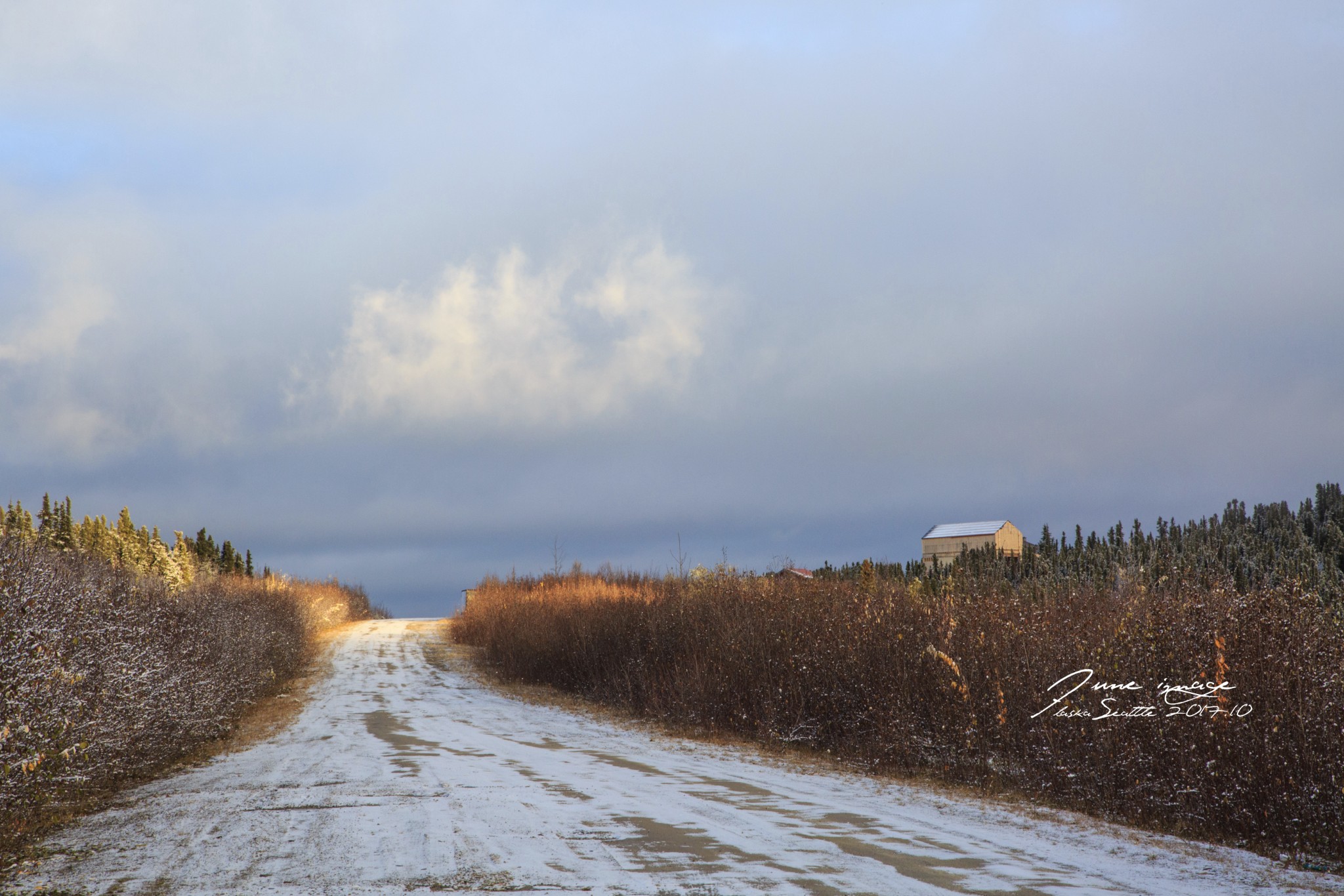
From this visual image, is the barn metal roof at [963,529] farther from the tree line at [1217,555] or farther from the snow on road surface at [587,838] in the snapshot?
the snow on road surface at [587,838]

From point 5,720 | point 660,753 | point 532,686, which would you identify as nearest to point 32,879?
point 5,720

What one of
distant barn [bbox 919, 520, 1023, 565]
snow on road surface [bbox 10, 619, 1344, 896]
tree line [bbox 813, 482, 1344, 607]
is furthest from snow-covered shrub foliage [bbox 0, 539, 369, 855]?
distant barn [bbox 919, 520, 1023, 565]

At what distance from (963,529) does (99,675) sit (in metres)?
34.1

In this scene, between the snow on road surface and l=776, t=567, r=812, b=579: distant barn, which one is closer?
the snow on road surface

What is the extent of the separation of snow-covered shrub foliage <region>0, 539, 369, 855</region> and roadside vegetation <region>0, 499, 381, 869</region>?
0.8 inches

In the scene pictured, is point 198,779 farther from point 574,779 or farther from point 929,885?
point 929,885

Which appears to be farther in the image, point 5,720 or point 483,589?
point 483,589

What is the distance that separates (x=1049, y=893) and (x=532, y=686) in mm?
20578

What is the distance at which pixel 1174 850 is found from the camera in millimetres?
8531

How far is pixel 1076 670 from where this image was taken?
38.2 ft

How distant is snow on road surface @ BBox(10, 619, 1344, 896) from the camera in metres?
6.73

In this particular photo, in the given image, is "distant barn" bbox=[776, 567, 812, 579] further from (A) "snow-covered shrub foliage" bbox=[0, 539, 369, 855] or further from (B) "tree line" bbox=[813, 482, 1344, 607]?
(A) "snow-covered shrub foliage" bbox=[0, 539, 369, 855]

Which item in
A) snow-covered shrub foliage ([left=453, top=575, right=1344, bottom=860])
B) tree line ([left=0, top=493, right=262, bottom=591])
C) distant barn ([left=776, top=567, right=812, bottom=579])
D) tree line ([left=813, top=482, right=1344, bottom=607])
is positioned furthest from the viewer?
tree line ([left=0, top=493, right=262, bottom=591])

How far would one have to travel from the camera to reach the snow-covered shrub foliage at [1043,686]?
9.20m
